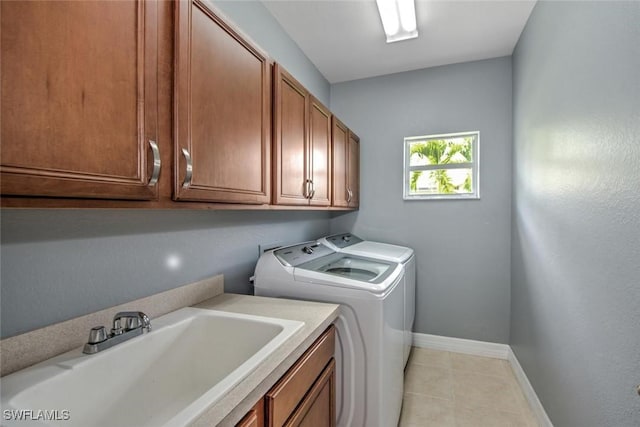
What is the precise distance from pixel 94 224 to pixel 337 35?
2.16 meters


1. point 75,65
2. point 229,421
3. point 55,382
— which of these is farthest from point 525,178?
point 55,382

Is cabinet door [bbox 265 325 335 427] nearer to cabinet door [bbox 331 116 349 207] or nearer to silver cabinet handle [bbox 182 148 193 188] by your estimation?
silver cabinet handle [bbox 182 148 193 188]

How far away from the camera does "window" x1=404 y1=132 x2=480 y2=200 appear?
280 centimetres

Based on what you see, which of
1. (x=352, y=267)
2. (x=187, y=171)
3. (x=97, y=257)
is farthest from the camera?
(x=352, y=267)

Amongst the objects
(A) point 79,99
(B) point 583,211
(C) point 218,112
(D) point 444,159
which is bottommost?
(B) point 583,211

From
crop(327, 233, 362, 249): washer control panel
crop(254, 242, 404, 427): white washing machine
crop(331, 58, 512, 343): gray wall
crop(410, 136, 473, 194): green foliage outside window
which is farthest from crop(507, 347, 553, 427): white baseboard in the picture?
crop(327, 233, 362, 249): washer control panel

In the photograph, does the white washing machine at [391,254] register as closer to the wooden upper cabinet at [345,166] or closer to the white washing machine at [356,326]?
the wooden upper cabinet at [345,166]

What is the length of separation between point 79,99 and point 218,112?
1.53ft

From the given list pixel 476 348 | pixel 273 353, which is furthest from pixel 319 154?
pixel 476 348

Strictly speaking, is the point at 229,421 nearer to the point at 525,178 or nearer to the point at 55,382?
the point at 55,382

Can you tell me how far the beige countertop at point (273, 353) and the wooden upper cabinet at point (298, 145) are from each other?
20.1 inches

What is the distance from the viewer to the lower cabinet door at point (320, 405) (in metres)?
1.05

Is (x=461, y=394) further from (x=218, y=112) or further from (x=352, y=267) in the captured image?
(x=218, y=112)

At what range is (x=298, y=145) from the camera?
168cm
